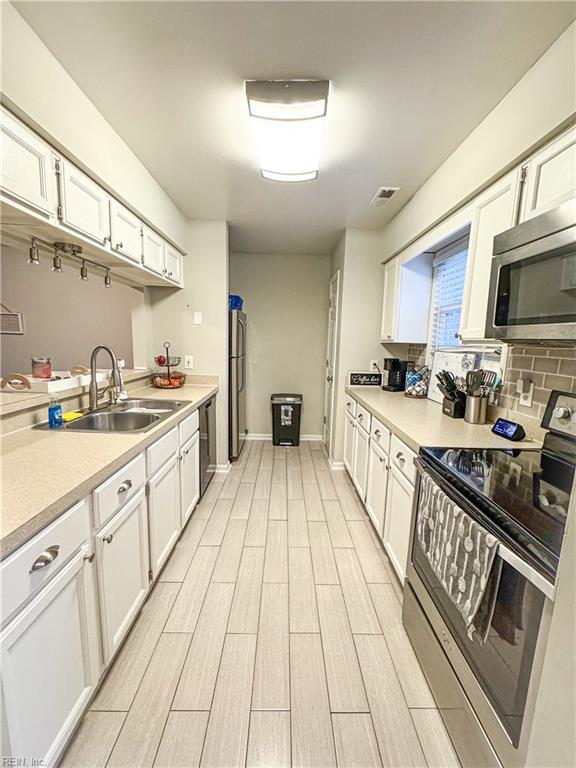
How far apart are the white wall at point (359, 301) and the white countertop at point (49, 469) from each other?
2066mm

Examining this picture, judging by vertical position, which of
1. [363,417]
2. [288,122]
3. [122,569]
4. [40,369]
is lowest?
[122,569]

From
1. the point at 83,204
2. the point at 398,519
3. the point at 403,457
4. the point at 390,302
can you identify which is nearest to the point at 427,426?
the point at 403,457

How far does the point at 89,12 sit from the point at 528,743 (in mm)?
2497

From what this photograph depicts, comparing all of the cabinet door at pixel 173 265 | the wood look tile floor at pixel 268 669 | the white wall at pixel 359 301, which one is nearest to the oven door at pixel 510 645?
the wood look tile floor at pixel 268 669

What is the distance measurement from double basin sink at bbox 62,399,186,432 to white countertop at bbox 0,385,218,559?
0.26 m

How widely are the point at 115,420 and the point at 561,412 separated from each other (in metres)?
2.42

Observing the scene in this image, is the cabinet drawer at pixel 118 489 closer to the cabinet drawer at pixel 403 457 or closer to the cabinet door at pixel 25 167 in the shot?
the cabinet door at pixel 25 167

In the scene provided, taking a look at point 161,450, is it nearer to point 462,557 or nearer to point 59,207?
point 59,207

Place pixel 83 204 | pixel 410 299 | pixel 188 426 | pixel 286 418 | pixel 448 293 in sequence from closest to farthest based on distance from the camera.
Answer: pixel 83 204, pixel 188 426, pixel 448 293, pixel 410 299, pixel 286 418

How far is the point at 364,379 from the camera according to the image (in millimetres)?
3225

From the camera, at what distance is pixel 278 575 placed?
6.07 ft

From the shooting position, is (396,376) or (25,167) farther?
(396,376)

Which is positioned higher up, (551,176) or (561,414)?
(551,176)

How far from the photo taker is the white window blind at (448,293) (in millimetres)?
2328
